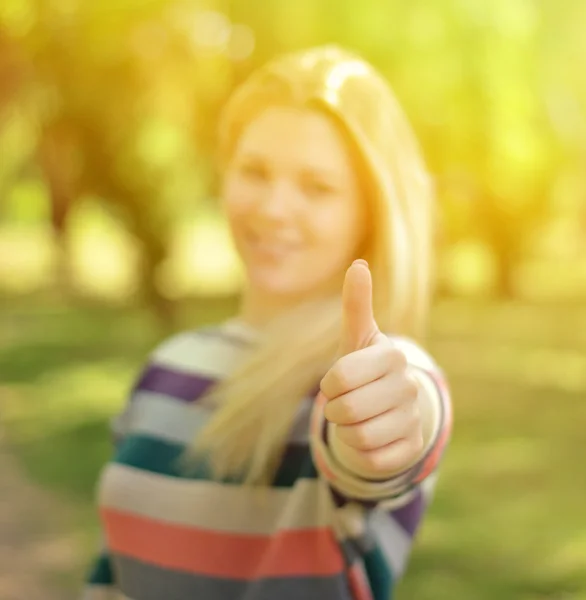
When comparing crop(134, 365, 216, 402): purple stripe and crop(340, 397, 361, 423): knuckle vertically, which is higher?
crop(340, 397, 361, 423): knuckle

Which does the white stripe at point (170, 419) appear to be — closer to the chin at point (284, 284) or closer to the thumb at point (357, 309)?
the chin at point (284, 284)

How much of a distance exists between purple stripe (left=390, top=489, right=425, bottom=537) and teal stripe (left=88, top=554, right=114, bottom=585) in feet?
1.12

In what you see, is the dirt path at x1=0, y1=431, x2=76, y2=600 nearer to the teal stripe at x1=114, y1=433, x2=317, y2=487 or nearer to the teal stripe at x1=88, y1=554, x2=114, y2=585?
the teal stripe at x1=88, y1=554, x2=114, y2=585

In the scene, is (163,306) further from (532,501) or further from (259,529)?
(259,529)

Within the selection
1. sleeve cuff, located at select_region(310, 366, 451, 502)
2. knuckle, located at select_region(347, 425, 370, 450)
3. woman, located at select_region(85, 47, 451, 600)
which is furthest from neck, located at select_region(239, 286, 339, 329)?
knuckle, located at select_region(347, 425, 370, 450)

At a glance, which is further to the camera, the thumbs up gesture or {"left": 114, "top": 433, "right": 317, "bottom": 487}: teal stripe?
{"left": 114, "top": 433, "right": 317, "bottom": 487}: teal stripe

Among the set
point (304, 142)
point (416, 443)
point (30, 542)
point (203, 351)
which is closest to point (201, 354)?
point (203, 351)

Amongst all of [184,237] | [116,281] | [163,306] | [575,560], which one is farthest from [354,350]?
[116,281]

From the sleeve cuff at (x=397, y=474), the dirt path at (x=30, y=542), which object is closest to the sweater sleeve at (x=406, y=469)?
the sleeve cuff at (x=397, y=474)

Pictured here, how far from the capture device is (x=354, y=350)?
0.54 m

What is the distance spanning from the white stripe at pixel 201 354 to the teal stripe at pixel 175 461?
84mm

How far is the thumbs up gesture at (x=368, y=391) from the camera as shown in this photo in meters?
0.51

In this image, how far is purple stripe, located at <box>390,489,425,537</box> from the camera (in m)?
0.75

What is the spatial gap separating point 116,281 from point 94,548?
11.8ft
